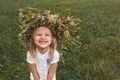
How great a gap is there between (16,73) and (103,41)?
2498 millimetres

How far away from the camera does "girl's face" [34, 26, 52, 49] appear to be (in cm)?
554

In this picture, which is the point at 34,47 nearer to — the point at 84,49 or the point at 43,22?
the point at 43,22

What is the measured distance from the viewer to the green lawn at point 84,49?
24.9 ft

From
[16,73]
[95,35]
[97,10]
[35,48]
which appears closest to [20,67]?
[16,73]

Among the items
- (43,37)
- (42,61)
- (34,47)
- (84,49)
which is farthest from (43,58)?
(84,49)

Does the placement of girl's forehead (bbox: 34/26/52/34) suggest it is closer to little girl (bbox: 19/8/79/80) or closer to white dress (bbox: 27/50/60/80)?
little girl (bbox: 19/8/79/80)

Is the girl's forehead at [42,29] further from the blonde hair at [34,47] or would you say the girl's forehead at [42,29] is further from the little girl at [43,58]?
the blonde hair at [34,47]

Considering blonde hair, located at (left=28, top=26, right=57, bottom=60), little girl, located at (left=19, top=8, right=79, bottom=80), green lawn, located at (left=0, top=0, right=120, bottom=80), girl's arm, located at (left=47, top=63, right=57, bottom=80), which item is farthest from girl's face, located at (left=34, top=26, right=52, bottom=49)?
green lawn, located at (left=0, top=0, right=120, bottom=80)

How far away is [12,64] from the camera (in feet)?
25.8

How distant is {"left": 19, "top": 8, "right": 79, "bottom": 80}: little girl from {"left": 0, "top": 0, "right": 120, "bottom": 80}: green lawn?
1598 millimetres

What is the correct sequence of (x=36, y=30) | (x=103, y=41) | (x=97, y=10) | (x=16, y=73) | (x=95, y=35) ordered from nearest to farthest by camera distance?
(x=36, y=30) < (x=16, y=73) < (x=103, y=41) < (x=95, y=35) < (x=97, y=10)

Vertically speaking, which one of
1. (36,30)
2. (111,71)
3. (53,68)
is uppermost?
(36,30)

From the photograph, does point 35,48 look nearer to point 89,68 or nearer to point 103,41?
point 89,68

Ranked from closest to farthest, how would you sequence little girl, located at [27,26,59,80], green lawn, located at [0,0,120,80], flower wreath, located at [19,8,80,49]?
flower wreath, located at [19,8,80,49], little girl, located at [27,26,59,80], green lawn, located at [0,0,120,80]
